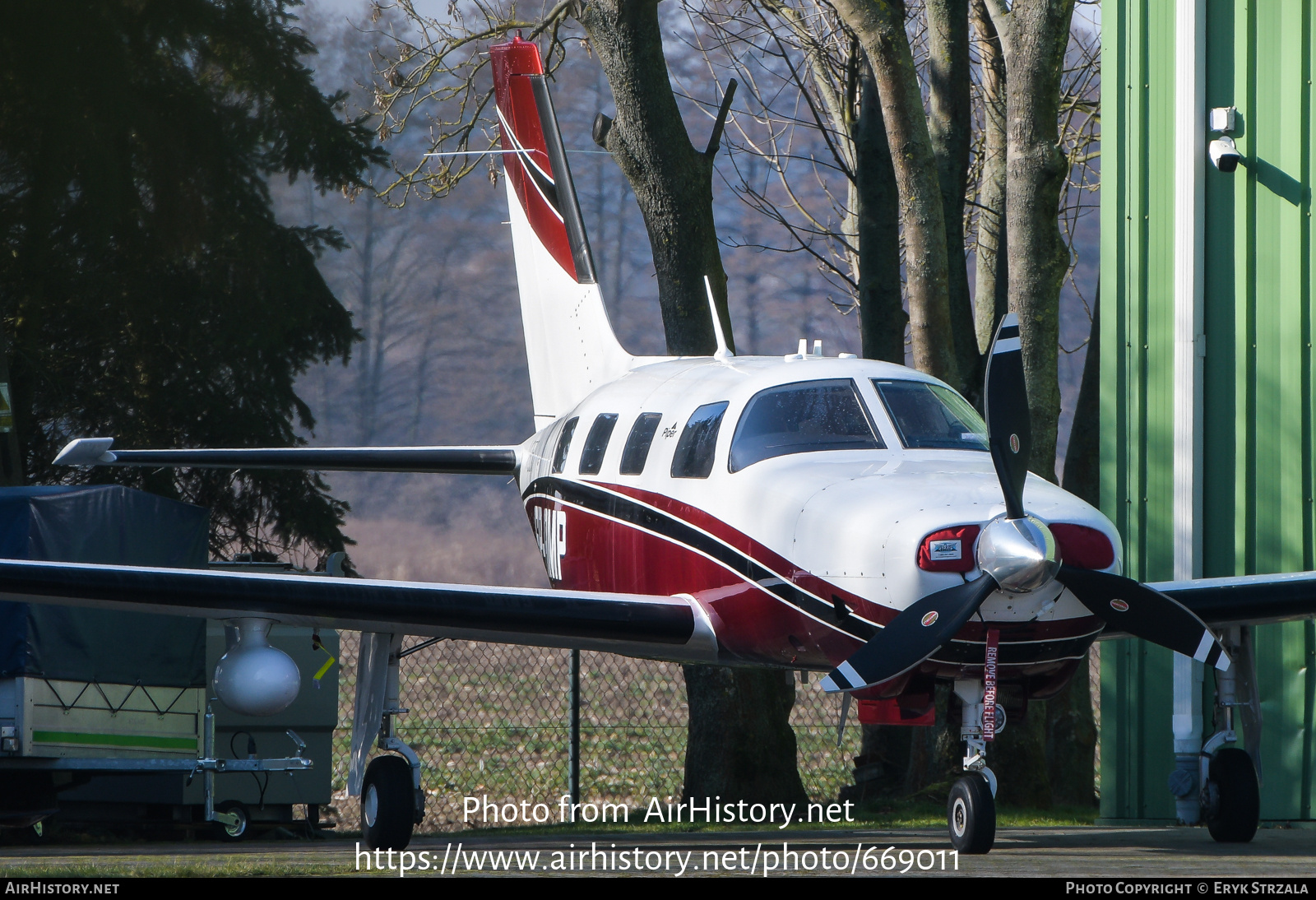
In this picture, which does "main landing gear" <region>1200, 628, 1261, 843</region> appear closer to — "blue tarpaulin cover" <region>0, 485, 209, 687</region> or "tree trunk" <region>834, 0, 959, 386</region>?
"tree trunk" <region>834, 0, 959, 386</region>

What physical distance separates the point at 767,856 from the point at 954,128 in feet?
25.6

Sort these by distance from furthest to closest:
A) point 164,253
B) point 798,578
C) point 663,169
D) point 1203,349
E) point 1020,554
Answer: point 164,253 < point 663,169 < point 1203,349 < point 798,578 < point 1020,554

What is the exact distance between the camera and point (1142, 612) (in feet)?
22.3

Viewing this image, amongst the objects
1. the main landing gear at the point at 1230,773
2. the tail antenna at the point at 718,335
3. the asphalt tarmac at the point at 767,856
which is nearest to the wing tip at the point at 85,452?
the asphalt tarmac at the point at 767,856

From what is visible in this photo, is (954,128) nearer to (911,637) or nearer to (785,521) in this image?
(785,521)

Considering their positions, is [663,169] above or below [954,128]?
below

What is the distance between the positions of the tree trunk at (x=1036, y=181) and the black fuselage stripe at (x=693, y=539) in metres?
3.72

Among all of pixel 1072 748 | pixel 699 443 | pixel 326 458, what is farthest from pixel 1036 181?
pixel 326 458

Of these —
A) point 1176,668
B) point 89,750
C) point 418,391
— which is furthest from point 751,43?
point 418,391

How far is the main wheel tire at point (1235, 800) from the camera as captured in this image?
7918 mm

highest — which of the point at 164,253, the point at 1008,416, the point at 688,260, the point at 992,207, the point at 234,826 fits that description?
the point at 992,207

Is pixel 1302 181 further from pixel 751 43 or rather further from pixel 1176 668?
pixel 751 43

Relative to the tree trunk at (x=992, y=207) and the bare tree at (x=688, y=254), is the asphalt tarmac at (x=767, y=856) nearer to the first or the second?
the bare tree at (x=688, y=254)

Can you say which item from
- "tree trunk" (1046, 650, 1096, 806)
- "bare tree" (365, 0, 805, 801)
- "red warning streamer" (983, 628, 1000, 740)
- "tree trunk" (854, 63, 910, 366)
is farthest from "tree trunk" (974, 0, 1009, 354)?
"red warning streamer" (983, 628, 1000, 740)
